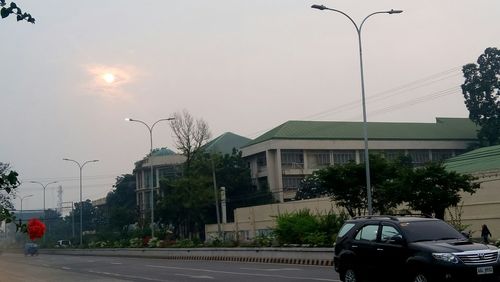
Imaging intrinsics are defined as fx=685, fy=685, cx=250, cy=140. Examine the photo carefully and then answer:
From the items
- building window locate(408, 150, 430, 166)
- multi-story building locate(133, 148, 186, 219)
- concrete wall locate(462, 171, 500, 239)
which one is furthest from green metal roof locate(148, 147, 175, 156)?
concrete wall locate(462, 171, 500, 239)

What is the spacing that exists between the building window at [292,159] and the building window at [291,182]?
4.46 ft

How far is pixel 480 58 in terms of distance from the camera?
272ft

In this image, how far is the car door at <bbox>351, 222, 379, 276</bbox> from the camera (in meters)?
14.7

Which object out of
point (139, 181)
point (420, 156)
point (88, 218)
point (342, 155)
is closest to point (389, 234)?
point (342, 155)

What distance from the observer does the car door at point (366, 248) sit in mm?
14727

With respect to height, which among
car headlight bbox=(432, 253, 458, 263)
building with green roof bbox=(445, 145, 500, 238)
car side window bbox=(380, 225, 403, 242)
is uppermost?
building with green roof bbox=(445, 145, 500, 238)

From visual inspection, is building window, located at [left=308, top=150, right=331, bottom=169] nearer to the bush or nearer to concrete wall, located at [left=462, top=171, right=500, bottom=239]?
concrete wall, located at [left=462, top=171, right=500, bottom=239]

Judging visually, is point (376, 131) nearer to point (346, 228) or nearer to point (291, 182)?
point (291, 182)

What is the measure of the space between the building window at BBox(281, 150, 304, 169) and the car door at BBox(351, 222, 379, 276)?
68552 mm

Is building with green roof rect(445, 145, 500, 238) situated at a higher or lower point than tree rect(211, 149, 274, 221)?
lower

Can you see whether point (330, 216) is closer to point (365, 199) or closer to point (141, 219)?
point (365, 199)

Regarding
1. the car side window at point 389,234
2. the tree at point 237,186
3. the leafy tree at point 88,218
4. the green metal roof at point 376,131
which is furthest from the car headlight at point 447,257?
the leafy tree at point 88,218

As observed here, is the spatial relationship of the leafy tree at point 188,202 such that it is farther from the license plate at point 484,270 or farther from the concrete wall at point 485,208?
the license plate at point 484,270

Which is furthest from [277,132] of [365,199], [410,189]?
[410,189]
